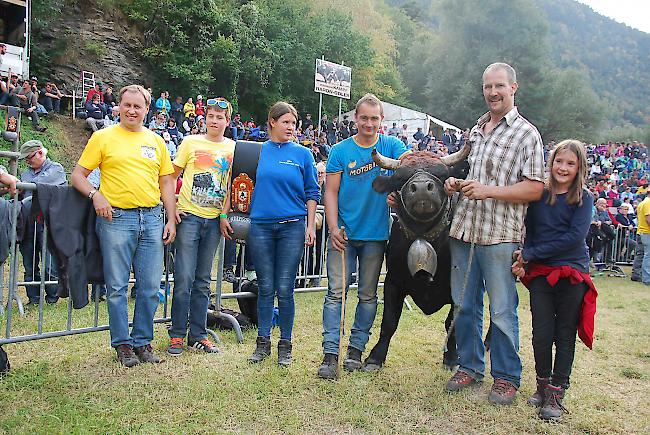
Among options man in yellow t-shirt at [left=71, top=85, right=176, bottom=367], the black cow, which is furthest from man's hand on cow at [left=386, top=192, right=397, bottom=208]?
man in yellow t-shirt at [left=71, top=85, right=176, bottom=367]

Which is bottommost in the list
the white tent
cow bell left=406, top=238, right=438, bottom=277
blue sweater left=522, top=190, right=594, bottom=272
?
cow bell left=406, top=238, right=438, bottom=277

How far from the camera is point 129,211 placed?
13.7ft

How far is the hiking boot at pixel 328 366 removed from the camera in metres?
4.16

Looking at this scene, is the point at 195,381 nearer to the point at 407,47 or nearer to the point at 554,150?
the point at 554,150

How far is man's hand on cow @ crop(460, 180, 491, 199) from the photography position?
3676mm

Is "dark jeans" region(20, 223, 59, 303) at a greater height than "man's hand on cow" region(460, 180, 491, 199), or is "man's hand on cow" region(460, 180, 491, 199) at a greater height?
"man's hand on cow" region(460, 180, 491, 199)

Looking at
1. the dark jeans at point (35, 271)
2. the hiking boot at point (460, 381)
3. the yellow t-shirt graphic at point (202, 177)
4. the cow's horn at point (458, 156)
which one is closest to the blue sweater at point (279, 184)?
the yellow t-shirt graphic at point (202, 177)

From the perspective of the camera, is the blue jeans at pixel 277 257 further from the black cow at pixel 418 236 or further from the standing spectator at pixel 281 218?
the black cow at pixel 418 236

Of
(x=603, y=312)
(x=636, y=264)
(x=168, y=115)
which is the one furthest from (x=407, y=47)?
(x=603, y=312)

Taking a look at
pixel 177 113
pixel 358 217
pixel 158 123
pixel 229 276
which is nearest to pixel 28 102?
pixel 158 123

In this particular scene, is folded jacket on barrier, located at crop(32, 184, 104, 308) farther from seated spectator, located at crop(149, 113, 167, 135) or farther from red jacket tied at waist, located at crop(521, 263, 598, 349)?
seated spectator, located at crop(149, 113, 167, 135)

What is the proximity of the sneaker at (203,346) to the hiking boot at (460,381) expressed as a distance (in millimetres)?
2003

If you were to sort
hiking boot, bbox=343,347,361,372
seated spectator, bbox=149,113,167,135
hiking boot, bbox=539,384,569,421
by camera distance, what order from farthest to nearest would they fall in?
seated spectator, bbox=149,113,167,135
hiking boot, bbox=343,347,361,372
hiking boot, bbox=539,384,569,421

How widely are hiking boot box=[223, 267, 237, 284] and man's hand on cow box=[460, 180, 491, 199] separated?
390 centimetres
